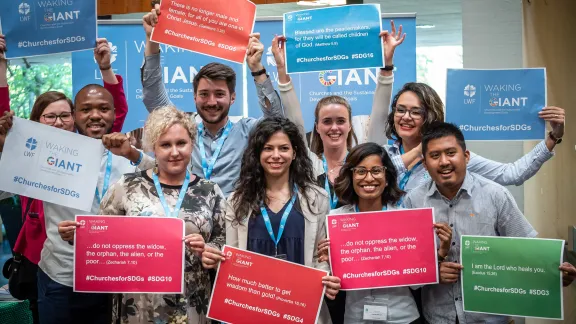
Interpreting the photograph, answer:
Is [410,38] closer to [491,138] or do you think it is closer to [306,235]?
[491,138]

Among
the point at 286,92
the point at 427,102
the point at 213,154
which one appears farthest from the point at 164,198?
the point at 427,102

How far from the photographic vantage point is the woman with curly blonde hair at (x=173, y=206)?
120 inches

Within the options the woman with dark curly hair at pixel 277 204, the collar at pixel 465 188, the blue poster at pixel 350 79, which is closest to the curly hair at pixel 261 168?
the woman with dark curly hair at pixel 277 204

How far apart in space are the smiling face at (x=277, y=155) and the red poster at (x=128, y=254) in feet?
1.82

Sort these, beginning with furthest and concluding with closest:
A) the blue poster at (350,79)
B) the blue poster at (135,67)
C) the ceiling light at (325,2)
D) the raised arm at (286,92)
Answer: the ceiling light at (325,2) < the blue poster at (135,67) < the blue poster at (350,79) < the raised arm at (286,92)

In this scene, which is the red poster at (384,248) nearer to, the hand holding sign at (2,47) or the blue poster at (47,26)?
the blue poster at (47,26)

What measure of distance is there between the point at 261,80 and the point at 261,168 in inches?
27.2

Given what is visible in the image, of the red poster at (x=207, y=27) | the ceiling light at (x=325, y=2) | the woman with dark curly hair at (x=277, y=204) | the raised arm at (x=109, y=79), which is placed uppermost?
the ceiling light at (x=325, y=2)

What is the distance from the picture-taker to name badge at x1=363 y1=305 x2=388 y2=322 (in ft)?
9.68

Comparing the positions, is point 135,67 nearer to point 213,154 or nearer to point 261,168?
point 213,154

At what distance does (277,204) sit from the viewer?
3.16 metres

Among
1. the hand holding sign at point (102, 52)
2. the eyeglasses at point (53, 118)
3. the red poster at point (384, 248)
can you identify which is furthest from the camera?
the hand holding sign at point (102, 52)

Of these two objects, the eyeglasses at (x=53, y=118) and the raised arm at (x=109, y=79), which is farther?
the raised arm at (x=109, y=79)

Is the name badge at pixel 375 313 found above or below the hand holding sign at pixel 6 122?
below
